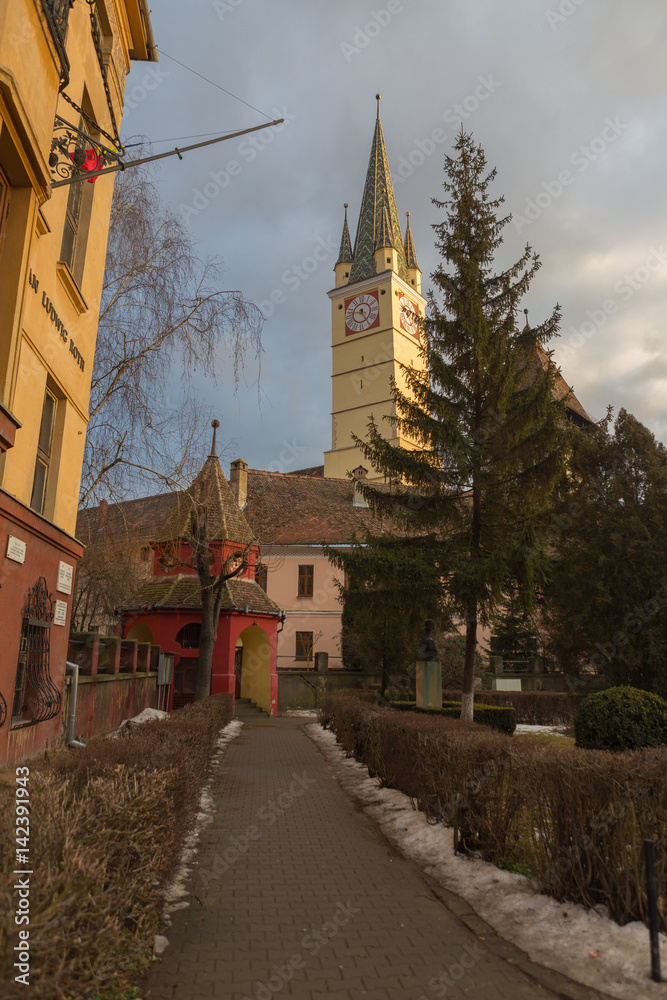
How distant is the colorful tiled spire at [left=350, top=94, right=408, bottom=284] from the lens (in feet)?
216

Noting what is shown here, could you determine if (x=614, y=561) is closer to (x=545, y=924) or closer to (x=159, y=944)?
(x=545, y=924)

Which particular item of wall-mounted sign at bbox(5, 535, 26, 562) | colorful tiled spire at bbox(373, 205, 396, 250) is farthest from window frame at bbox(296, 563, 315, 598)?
colorful tiled spire at bbox(373, 205, 396, 250)

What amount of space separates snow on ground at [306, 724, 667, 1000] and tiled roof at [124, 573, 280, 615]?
1735 centimetres

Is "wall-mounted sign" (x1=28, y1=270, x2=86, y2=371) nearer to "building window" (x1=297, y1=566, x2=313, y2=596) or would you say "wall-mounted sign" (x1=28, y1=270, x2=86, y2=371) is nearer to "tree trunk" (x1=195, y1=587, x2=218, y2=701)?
"tree trunk" (x1=195, y1=587, x2=218, y2=701)

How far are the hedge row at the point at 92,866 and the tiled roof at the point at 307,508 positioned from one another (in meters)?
30.7

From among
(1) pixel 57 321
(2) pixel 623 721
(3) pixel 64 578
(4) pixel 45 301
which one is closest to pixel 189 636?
(3) pixel 64 578

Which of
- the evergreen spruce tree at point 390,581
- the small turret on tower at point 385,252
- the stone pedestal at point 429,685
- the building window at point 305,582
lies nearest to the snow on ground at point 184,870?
the evergreen spruce tree at point 390,581

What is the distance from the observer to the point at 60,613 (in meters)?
8.66

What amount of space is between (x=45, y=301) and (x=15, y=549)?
117 inches

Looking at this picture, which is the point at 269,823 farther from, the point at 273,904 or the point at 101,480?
the point at 101,480

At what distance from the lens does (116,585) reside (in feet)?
105

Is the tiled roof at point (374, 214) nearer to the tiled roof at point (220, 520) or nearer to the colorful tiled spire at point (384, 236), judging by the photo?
the colorful tiled spire at point (384, 236)

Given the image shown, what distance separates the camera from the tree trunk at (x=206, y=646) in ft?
64.9

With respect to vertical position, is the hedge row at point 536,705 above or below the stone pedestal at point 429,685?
below
